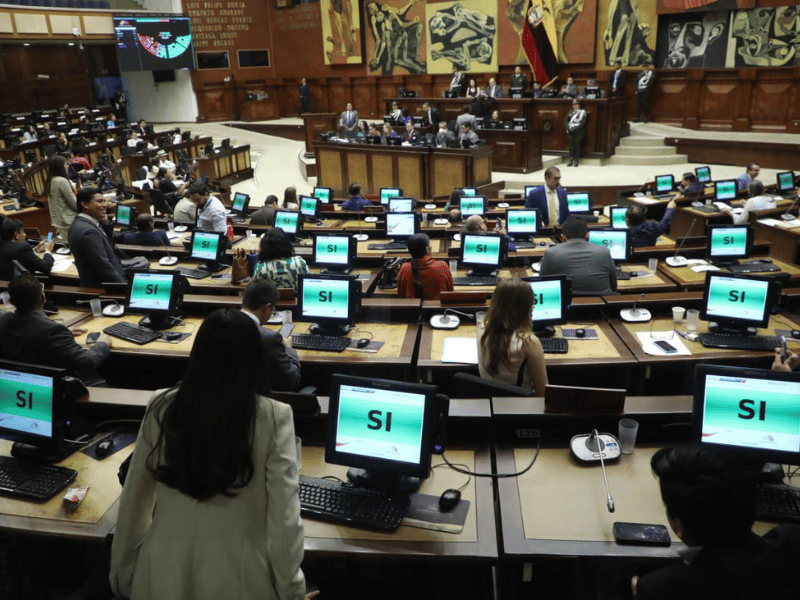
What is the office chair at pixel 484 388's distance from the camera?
3125 millimetres

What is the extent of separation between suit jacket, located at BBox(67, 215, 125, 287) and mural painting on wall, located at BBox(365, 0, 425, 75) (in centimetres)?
1437

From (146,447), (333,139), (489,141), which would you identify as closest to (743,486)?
(146,447)

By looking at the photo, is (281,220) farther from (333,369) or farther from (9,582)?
(9,582)

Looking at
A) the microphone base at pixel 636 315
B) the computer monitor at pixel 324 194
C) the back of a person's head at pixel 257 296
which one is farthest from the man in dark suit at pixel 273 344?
the computer monitor at pixel 324 194

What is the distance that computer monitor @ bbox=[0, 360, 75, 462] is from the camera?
113 inches

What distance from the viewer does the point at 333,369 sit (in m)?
4.25

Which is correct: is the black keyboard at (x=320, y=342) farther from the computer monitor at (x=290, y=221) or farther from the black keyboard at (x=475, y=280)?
the computer monitor at (x=290, y=221)

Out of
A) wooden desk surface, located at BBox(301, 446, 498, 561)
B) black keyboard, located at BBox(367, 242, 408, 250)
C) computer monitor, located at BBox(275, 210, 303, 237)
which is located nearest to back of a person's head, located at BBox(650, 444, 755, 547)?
wooden desk surface, located at BBox(301, 446, 498, 561)

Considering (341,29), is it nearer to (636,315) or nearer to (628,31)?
(628,31)

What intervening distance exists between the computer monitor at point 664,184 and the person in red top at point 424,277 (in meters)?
6.08

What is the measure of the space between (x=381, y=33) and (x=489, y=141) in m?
7.47

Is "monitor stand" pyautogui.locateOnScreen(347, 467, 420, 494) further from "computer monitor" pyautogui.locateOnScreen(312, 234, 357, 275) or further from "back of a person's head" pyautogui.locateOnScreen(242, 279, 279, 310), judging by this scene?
"computer monitor" pyautogui.locateOnScreen(312, 234, 357, 275)

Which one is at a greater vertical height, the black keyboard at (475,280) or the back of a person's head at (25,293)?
the back of a person's head at (25,293)

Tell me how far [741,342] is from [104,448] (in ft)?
12.4
